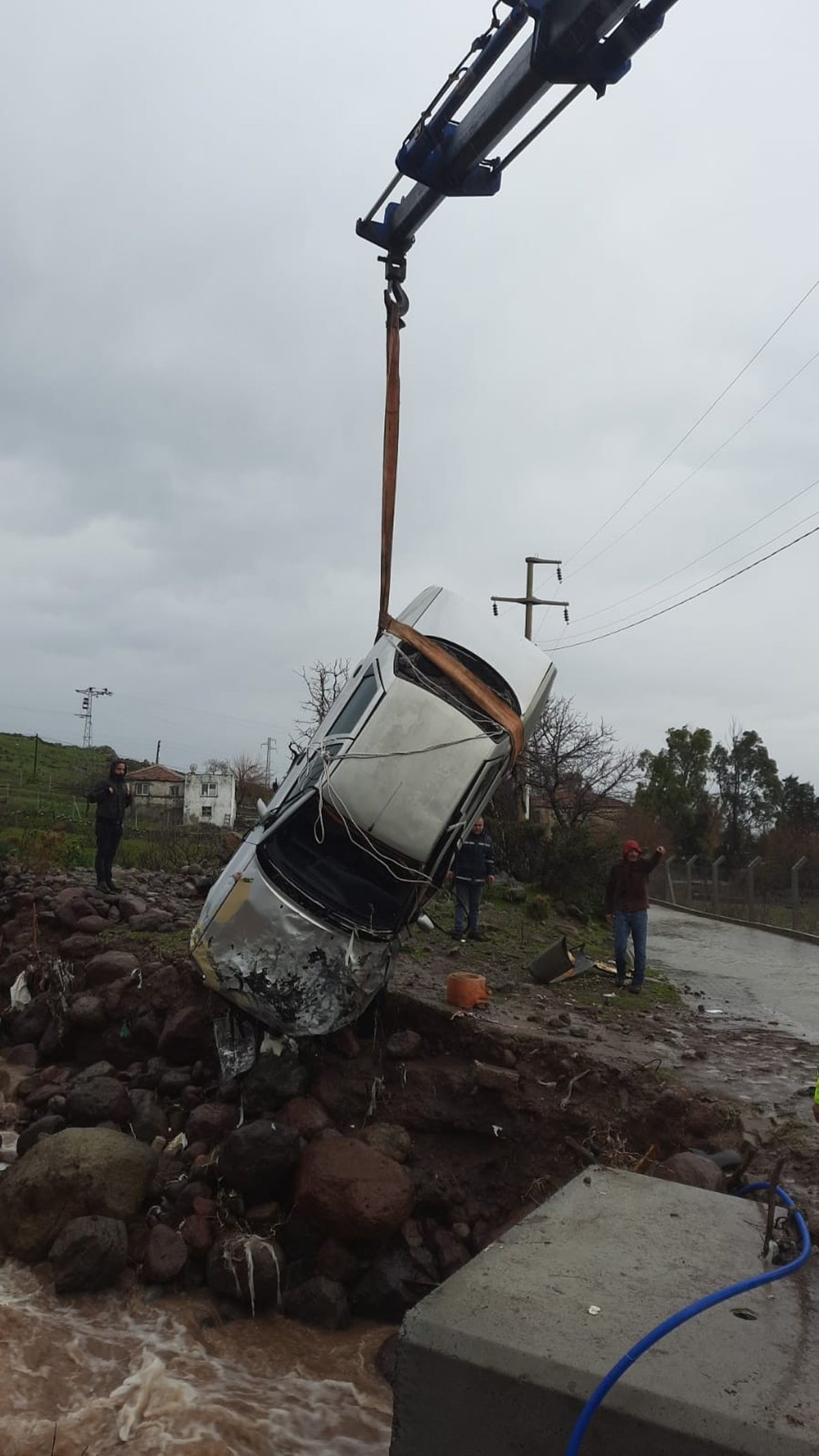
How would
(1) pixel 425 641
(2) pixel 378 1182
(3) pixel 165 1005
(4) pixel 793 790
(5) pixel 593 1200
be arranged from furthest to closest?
(4) pixel 793 790 < (3) pixel 165 1005 < (1) pixel 425 641 < (2) pixel 378 1182 < (5) pixel 593 1200

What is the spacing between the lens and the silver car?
5918 millimetres

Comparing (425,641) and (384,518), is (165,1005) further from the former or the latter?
(384,518)

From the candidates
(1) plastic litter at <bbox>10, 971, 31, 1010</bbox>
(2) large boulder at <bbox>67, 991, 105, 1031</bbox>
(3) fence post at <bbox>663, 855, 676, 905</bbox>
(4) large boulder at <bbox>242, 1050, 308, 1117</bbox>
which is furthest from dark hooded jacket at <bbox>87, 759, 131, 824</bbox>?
(3) fence post at <bbox>663, 855, 676, 905</bbox>

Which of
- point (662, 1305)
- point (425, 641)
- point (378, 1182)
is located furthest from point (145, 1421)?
point (425, 641)

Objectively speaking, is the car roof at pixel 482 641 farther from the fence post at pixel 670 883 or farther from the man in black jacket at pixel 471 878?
the fence post at pixel 670 883

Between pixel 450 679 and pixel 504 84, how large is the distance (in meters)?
3.68

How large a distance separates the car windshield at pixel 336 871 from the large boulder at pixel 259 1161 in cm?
137

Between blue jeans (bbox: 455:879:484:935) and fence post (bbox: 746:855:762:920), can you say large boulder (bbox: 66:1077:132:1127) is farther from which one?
fence post (bbox: 746:855:762:920)

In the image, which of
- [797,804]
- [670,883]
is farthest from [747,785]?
[670,883]

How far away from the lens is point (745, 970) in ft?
43.0

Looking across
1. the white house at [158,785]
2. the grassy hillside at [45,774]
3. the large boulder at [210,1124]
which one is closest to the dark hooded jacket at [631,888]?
the large boulder at [210,1124]

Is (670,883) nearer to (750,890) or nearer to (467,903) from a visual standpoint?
(750,890)

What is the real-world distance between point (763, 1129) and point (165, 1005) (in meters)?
4.76

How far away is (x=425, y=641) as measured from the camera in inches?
256
